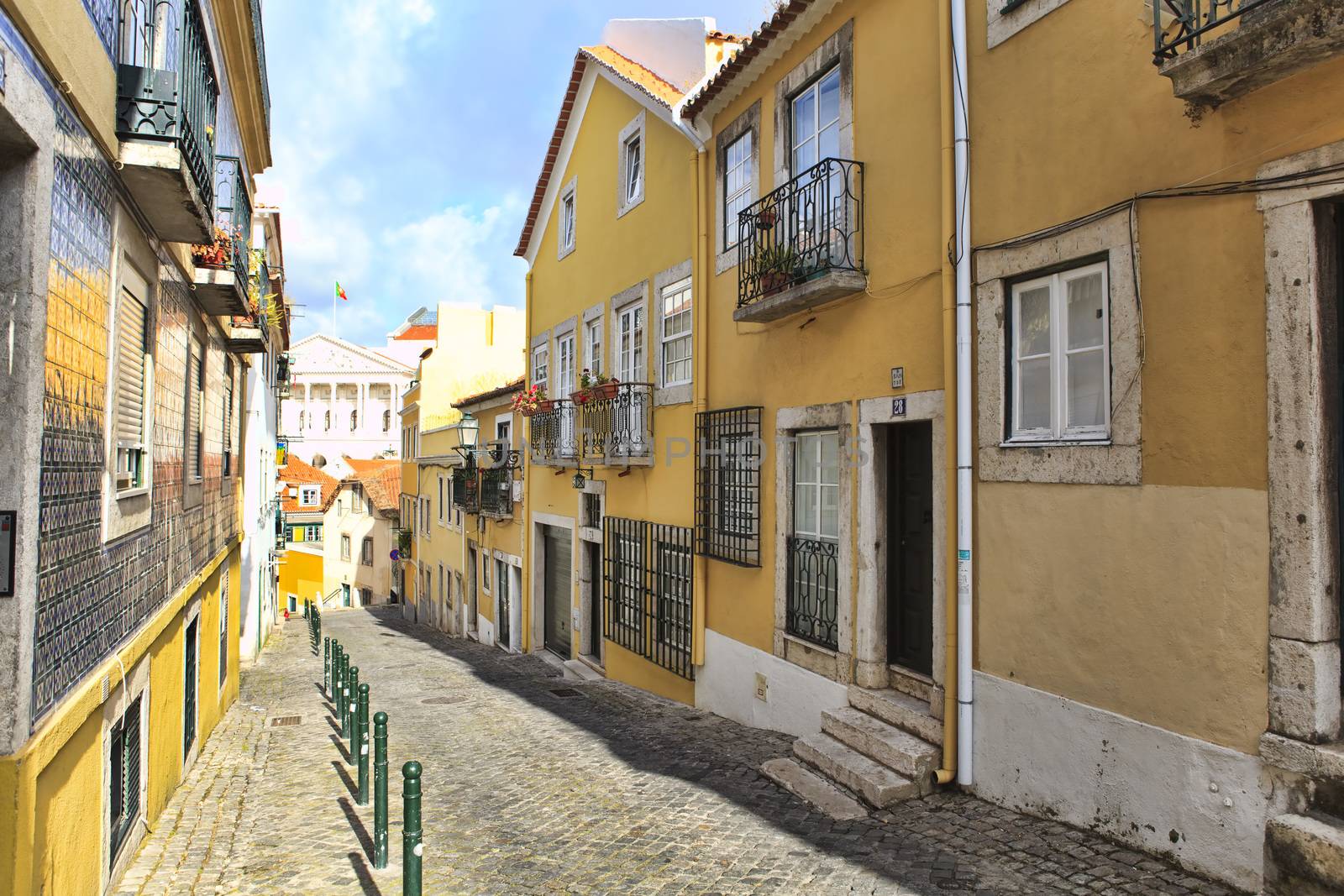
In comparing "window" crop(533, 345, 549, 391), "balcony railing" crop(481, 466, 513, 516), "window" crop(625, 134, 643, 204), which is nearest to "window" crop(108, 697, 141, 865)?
"window" crop(625, 134, 643, 204)

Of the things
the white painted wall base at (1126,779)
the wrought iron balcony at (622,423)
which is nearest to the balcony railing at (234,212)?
the wrought iron balcony at (622,423)

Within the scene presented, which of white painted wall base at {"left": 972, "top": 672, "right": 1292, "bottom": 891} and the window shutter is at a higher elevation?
the window shutter

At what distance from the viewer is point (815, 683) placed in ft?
25.1

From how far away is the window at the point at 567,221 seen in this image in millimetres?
14922

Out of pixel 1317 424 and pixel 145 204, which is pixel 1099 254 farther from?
pixel 145 204

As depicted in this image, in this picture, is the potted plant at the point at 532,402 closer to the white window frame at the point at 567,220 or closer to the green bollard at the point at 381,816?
the white window frame at the point at 567,220

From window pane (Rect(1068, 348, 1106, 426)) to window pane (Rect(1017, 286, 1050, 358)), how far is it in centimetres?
25

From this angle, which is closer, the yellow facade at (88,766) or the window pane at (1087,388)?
the yellow facade at (88,766)

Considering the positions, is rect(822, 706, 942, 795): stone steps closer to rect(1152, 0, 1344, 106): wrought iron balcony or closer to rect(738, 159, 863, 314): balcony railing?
rect(738, 159, 863, 314): balcony railing

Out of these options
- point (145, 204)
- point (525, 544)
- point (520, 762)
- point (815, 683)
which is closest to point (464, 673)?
point (525, 544)

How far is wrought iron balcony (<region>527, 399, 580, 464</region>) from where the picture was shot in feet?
45.1

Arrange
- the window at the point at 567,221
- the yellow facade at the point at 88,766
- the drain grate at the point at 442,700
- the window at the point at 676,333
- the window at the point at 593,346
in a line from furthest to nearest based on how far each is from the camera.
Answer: the window at the point at 567,221 → the window at the point at 593,346 → the drain grate at the point at 442,700 → the window at the point at 676,333 → the yellow facade at the point at 88,766

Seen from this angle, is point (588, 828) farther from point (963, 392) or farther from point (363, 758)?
point (963, 392)

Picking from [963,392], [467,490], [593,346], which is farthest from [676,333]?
[467,490]
